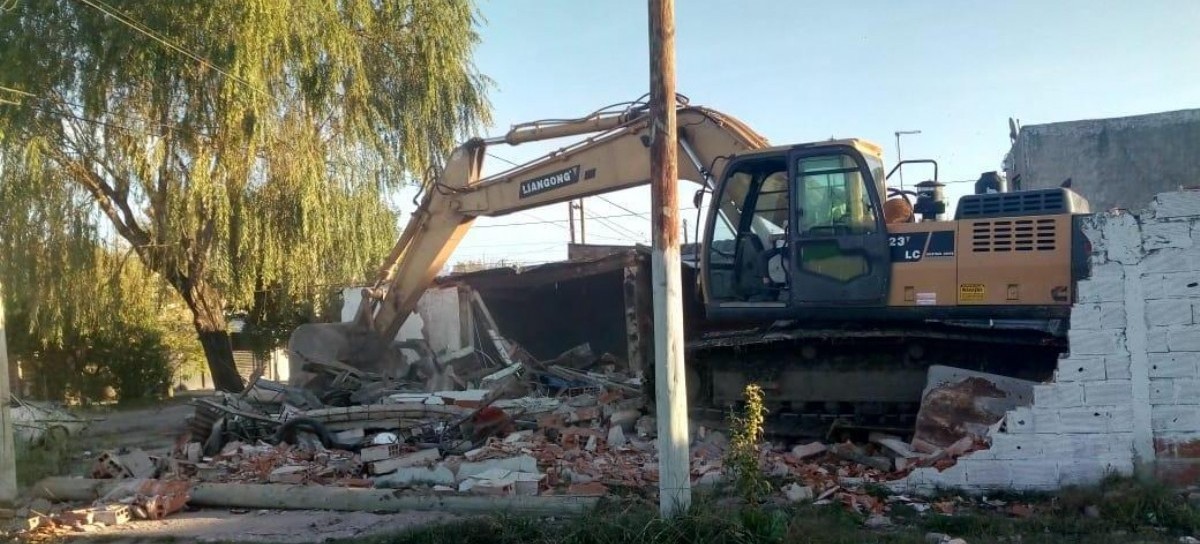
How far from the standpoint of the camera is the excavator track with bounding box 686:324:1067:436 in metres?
9.89

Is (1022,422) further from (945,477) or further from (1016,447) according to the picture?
(945,477)

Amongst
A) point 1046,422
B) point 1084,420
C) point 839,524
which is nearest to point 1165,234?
point 1084,420

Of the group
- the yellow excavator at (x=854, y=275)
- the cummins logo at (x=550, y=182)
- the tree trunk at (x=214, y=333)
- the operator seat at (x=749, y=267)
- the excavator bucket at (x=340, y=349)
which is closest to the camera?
the yellow excavator at (x=854, y=275)

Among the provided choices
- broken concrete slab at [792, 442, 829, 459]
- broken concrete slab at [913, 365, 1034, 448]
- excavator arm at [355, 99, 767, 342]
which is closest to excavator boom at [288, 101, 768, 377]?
excavator arm at [355, 99, 767, 342]

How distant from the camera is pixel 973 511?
760 centimetres

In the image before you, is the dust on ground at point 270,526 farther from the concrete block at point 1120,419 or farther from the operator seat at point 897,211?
the operator seat at point 897,211

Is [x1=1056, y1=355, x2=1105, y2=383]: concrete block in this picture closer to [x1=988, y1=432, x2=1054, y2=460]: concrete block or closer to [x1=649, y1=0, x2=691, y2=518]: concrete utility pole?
[x1=988, y1=432, x2=1054, y2=460]: concrete block

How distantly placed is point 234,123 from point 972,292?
502 inches

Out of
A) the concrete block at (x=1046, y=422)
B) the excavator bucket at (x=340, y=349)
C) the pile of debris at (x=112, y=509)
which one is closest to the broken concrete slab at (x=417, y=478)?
the pile of debris at (x=112, y=509)

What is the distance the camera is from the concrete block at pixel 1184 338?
7.73 meters

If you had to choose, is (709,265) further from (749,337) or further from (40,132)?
(40,132)

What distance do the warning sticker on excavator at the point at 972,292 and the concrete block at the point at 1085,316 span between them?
1572 mm

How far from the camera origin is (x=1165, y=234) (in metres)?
7.81

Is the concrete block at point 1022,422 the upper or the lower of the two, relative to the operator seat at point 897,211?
lower
